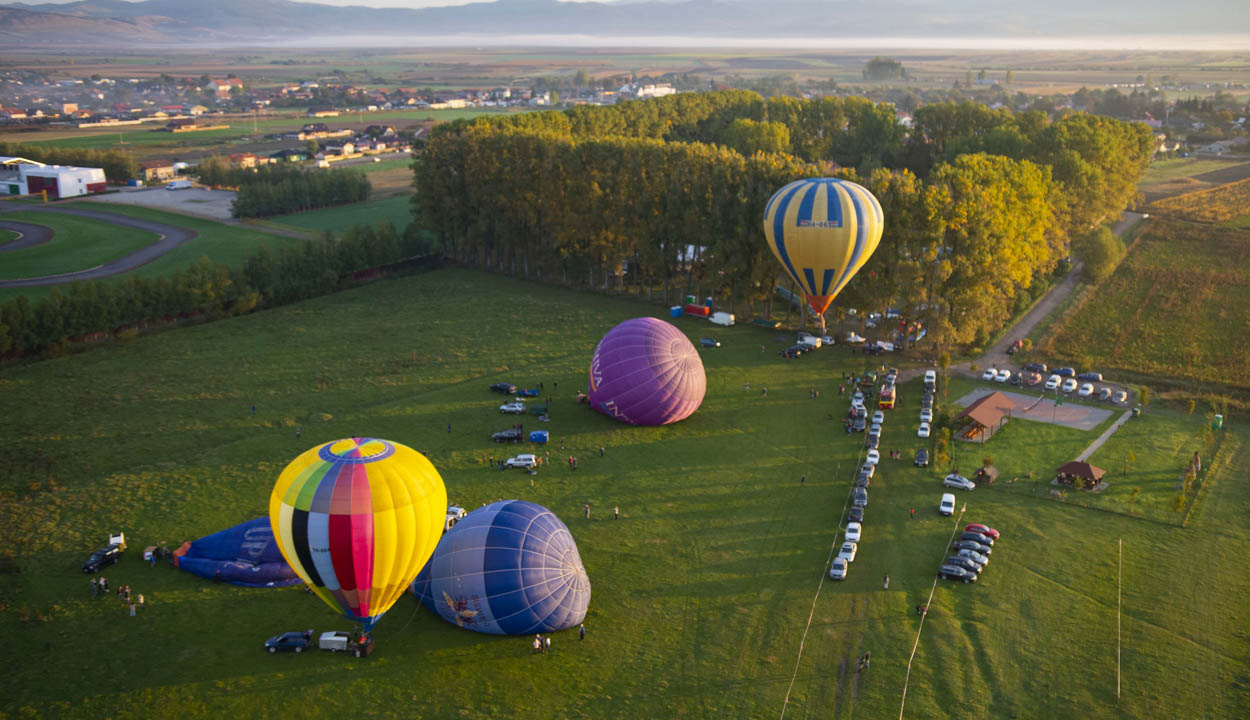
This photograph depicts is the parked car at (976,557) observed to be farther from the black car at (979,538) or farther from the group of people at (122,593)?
the group of people at (122,593)

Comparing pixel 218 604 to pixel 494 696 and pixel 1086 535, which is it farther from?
pixel 1086 535

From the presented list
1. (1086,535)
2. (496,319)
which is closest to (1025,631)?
(1086,535)

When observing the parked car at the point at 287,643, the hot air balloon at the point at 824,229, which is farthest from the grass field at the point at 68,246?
the parked car at the point at 287,643

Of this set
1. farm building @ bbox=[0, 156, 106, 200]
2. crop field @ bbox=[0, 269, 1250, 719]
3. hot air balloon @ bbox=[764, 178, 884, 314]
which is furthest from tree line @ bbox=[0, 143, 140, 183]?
hot air balloon @ bbox=[764, 178, 884, 314]

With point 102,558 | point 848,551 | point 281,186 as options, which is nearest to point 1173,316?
point 848,551

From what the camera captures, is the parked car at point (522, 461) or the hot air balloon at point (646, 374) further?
the hot air balloon at point (646, 374)

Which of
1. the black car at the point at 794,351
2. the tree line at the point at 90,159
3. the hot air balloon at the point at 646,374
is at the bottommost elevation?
the black car at the point at 794,351

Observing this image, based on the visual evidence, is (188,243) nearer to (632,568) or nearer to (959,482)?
(632,568)

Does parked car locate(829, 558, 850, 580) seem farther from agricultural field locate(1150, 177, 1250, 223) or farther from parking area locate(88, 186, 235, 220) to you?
parking area locate(88, 186, 235, 220)
